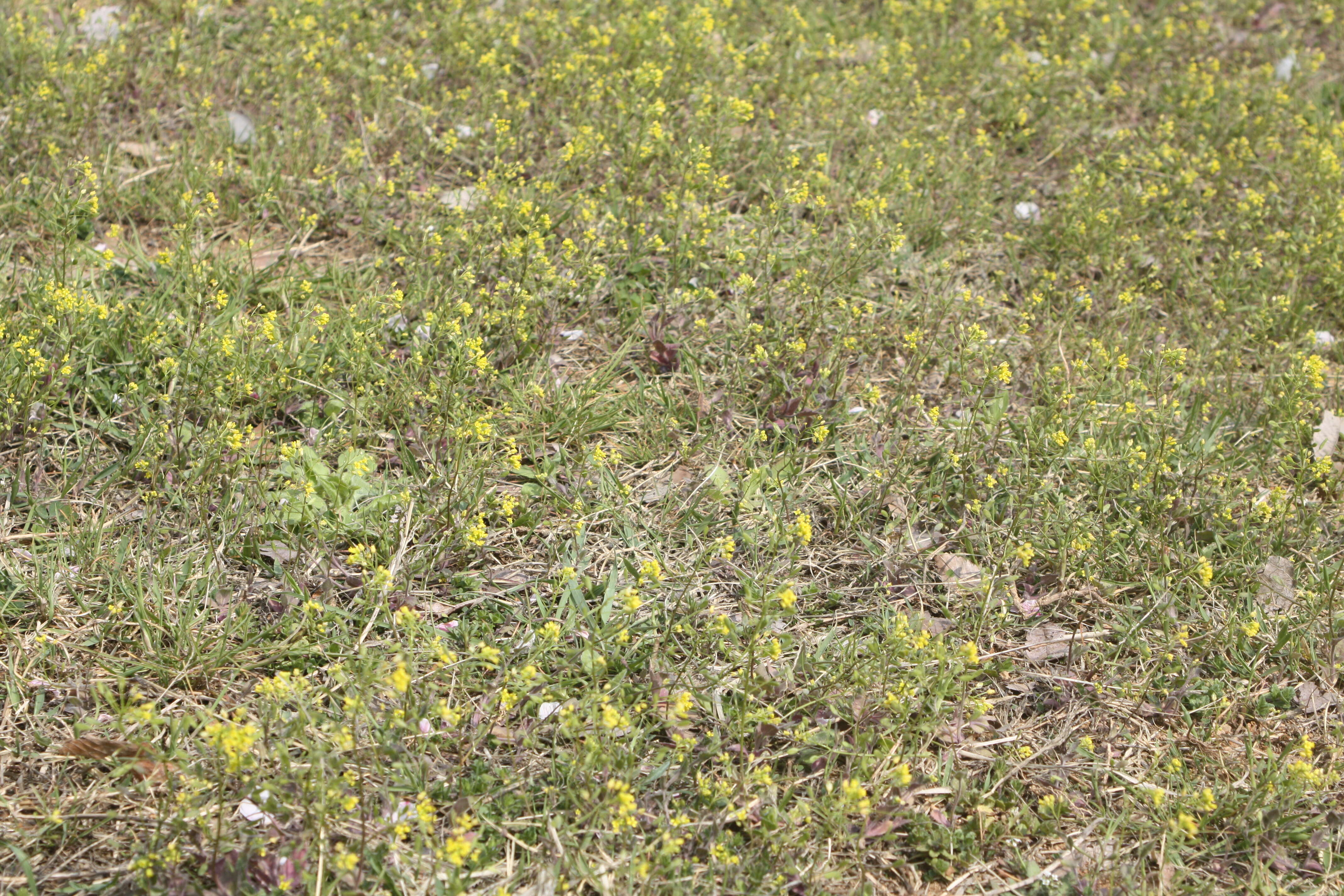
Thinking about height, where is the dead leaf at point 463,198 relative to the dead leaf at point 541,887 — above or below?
above

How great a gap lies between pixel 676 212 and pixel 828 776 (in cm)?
234

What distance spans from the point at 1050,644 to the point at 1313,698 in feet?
2.52

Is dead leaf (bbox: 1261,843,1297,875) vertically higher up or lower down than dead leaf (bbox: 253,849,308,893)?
lower down

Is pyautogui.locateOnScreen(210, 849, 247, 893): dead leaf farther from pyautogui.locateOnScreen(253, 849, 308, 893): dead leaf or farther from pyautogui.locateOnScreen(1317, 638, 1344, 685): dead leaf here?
pyautogui.locateOnScreen(1317, 638, 1344, 685): dead leaf

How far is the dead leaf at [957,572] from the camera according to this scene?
11.2 ft

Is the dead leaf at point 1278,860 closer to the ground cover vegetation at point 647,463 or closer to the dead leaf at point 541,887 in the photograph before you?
the ground cover vegetation at point 647,463

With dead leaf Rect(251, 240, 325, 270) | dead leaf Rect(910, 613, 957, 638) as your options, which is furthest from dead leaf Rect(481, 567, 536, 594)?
dead leaf Rect(251, 240, 325, 270)

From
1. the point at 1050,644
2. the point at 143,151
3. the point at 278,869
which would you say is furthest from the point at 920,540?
the point at 143,151

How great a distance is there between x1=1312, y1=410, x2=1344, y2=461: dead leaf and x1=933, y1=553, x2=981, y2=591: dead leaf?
146cm

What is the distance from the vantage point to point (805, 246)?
4.53 m

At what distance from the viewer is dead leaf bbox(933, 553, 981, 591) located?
3.42 meters

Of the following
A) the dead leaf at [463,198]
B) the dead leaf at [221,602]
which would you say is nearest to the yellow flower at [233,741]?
the dead leaf at [221,602]

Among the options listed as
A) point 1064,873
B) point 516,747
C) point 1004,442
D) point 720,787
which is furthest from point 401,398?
point 1064,873

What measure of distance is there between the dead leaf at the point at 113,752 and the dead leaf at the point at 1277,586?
3.20 metres
